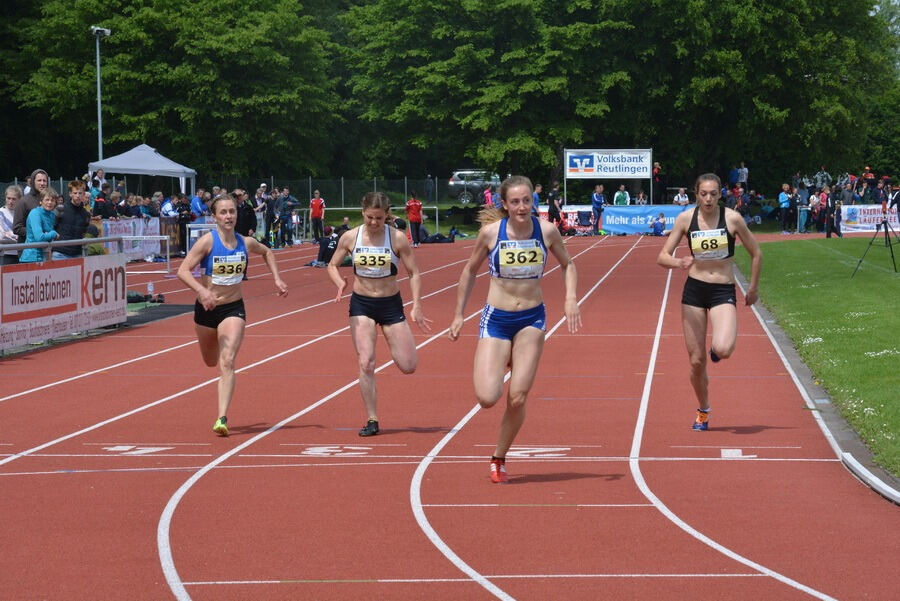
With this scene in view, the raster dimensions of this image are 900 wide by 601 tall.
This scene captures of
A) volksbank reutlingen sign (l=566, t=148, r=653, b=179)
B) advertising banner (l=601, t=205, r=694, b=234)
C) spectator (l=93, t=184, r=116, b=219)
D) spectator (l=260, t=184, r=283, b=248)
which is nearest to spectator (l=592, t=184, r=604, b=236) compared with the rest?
advertising banner (l=601, t=205, r=694, b=234)

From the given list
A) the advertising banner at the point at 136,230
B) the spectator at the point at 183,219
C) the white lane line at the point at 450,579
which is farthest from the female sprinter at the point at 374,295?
the spectator at the point at 183,219

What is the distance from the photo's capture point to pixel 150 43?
6366 cm

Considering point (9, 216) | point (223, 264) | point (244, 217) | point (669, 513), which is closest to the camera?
point (669, 513)

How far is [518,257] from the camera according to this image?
28.9 feet

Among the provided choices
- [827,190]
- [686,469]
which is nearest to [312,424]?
[686,469]

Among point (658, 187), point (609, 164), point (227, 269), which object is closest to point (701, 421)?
point (227, 269)

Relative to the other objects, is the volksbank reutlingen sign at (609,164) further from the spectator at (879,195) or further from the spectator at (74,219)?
the spectator at (74,219)

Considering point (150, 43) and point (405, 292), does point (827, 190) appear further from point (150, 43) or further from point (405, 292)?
point (150, 43)

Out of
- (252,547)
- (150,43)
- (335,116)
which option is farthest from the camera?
(335,116)

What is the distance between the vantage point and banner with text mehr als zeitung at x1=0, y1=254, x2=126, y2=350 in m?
16.8

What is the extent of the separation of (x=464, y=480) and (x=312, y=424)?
9.61ft

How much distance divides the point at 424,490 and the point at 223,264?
337 centimetres

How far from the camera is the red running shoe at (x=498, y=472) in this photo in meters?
8.94

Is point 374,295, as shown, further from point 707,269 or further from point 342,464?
point 707,269
